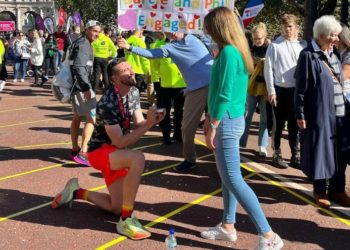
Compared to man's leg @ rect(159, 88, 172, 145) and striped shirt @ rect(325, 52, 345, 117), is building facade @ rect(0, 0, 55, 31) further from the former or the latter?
striped shirt @ rect(325, 52, 345, 117)

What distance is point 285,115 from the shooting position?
21.3 feet

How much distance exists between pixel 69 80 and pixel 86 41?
576mm

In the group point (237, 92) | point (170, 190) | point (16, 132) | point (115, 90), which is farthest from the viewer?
point (16, 132)

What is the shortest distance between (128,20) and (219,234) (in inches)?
136

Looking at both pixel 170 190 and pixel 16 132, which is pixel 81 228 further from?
pixel 16 132

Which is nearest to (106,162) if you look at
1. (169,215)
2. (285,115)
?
(169,215)

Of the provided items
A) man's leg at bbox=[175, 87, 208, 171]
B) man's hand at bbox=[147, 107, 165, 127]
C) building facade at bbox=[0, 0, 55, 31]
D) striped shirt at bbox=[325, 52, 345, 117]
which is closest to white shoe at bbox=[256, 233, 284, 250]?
man's hand at bbox=[147, 107, 165, 127]

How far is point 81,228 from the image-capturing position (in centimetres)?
452

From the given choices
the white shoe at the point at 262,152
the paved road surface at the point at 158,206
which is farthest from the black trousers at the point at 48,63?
the white shoe at the point at 262,152

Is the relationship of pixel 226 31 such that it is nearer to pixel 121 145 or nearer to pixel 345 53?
pixel 121 145

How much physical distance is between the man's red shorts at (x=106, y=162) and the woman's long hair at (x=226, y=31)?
142 centimetres

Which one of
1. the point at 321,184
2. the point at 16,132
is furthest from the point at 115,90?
the point at 16,132

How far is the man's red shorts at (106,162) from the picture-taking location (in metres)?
4.50

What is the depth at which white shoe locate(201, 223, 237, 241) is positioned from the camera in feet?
13.8
